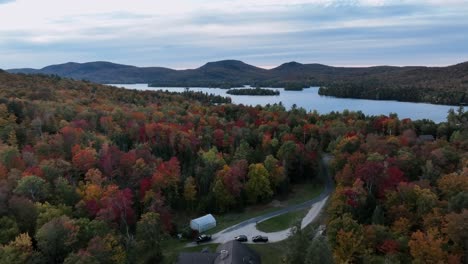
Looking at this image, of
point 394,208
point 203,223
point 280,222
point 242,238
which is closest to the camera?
point 242,238

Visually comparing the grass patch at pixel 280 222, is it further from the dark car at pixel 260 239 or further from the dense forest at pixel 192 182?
the dense forest at pixel 192 182

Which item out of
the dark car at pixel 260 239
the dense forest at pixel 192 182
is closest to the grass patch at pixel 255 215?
the dark car at pixel 260 239

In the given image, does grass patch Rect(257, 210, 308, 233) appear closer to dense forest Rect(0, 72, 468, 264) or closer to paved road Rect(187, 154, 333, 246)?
paved road Rect(187, 154, 333, 246)

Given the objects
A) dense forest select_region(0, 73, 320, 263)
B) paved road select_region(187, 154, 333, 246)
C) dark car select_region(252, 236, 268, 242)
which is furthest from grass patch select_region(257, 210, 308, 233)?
dense forest select_region(0, 73, 320, 263)

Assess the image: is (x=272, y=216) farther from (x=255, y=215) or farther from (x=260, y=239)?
(x=260, y=239)

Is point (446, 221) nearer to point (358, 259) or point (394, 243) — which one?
point (394, 243)

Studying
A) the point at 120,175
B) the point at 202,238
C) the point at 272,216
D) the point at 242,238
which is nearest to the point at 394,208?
the point at 272,216
